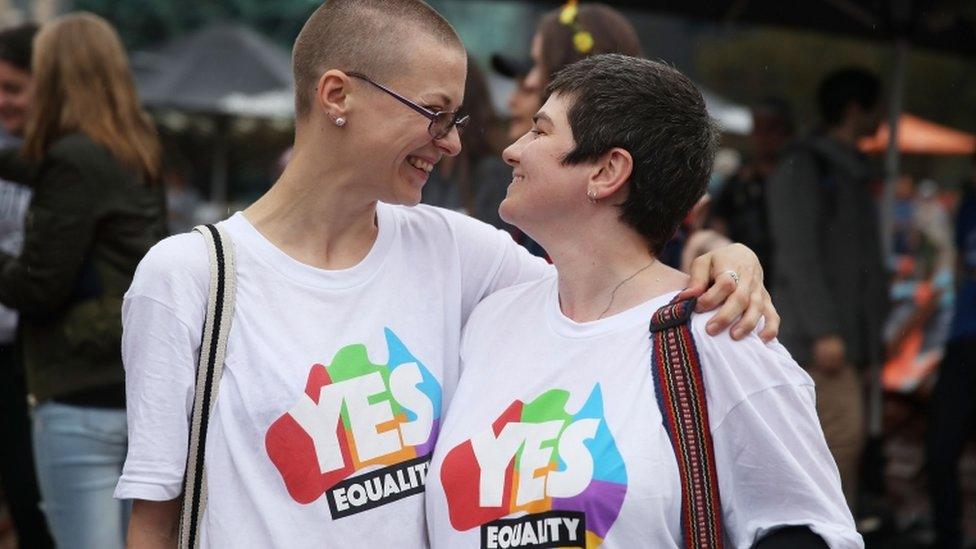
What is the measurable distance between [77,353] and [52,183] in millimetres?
461

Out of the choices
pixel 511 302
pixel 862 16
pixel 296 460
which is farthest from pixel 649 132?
pixel 862 16

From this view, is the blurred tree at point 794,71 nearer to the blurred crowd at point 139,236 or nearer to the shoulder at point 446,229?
the blurred crowd at point 139,236

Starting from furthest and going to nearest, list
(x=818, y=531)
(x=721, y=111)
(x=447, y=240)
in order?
(x=721, y=111) → (x=447, y=240) → (x=818, y=531)

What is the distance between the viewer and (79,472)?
3.53 metres

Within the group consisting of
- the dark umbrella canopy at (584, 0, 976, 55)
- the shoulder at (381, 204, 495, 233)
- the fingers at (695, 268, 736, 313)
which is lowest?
the fingers at (695, 268, 736, 313)

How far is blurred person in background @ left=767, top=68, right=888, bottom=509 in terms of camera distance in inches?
221

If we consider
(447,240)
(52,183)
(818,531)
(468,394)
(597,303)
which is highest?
(52,183)

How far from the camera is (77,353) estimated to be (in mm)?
3559

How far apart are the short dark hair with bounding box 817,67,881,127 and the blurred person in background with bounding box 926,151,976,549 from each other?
92cm

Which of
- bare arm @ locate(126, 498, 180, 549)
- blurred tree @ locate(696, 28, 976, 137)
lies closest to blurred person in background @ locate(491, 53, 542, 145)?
bare arm @ locate(126, 498, 180, 549)

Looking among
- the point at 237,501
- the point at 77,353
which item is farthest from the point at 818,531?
the point at 77,353

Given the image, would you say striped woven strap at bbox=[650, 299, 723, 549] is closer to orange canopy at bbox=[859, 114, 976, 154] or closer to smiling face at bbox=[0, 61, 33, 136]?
smiling face at bbox=[0, 61, 33, 136]

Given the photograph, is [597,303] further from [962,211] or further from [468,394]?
[962,211]

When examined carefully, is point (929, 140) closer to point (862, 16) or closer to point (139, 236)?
point (862, 16)
